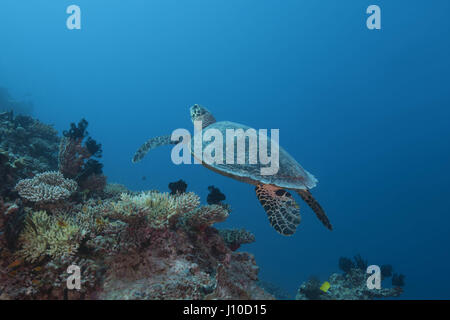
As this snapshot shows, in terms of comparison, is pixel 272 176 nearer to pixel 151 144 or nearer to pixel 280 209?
pixel 280 209

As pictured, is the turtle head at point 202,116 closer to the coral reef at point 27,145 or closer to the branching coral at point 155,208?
the branching coral at point 155,208

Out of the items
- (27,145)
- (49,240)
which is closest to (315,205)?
(49,240)

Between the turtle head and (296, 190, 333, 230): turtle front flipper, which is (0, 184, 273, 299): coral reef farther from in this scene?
the turtle head

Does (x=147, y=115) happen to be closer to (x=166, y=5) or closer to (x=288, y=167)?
(x=166, y=5)

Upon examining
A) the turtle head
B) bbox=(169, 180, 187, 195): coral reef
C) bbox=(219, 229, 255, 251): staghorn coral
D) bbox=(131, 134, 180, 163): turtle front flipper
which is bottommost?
bbox=(219, 229, 255, 251): staghorn coral

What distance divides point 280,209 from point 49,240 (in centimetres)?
378

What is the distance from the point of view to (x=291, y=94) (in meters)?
98.9

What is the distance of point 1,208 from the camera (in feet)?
9.79

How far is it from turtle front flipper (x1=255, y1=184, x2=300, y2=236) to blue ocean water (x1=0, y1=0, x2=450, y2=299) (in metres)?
30.4

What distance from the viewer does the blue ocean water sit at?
183ft

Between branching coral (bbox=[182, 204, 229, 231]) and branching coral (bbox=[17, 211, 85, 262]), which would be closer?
branching coral (bbox=[17, 211, 85, 262])

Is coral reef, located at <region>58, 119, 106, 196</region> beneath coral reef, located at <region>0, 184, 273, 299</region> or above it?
above

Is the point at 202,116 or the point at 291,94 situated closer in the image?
the point at 202,116

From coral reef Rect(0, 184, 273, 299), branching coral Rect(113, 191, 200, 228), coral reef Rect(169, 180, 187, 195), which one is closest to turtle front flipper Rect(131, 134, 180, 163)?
coral reef Rect(169, 180, 187, 195)
